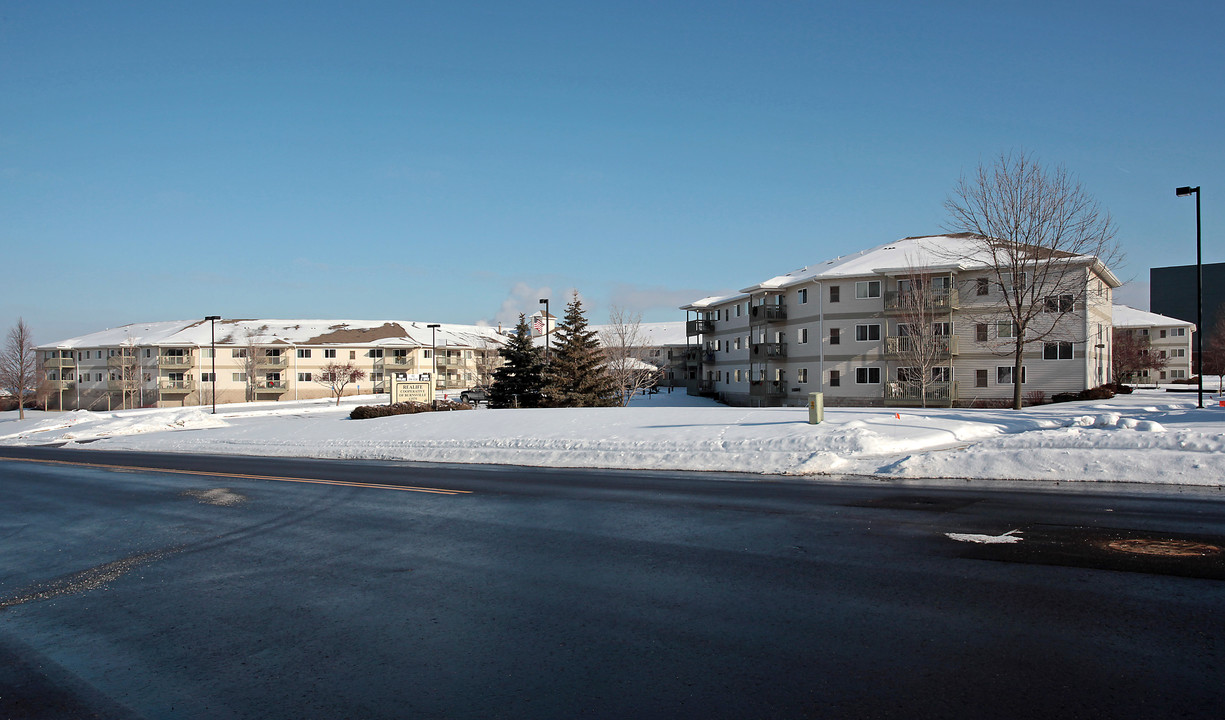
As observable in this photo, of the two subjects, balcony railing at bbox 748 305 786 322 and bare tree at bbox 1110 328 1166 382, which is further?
bare tree at bbox 1110 328 1166 382

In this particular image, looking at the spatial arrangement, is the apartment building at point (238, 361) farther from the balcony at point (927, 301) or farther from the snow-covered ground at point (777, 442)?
the snow-covered ground at point (777, 442)

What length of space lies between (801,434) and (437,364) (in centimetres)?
7411

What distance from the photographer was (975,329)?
1850 inches

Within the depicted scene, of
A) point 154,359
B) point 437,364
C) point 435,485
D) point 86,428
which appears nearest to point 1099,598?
point 435,485

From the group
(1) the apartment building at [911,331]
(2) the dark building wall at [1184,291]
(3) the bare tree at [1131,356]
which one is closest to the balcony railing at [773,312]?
(1) the apartment building at [911,331]

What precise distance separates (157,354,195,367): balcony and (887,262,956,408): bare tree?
236 feet

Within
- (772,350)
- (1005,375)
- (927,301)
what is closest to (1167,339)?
(1005,375)

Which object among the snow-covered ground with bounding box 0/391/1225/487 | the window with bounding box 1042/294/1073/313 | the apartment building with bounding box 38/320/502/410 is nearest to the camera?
the snow-covered ground with bounding box 0/391/1225/487

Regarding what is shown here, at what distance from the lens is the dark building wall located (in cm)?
11138

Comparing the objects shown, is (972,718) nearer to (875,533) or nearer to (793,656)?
(793,656)

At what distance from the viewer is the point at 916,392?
46.6 m

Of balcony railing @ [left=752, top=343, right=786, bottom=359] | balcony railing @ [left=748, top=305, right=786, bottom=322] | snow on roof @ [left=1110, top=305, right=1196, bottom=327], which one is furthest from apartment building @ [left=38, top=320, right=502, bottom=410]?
snow on roof @ [left=1110, top=305, right=1196, bottom=327]

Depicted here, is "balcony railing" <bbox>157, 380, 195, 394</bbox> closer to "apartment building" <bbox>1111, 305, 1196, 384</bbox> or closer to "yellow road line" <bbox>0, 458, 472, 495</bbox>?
"yellow road line" <bbox>0, 458, 472, 495</bbox>

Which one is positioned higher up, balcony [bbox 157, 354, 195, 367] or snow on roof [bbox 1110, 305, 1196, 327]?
snow on roof [bbox 1110, 305, 1196, 327]
